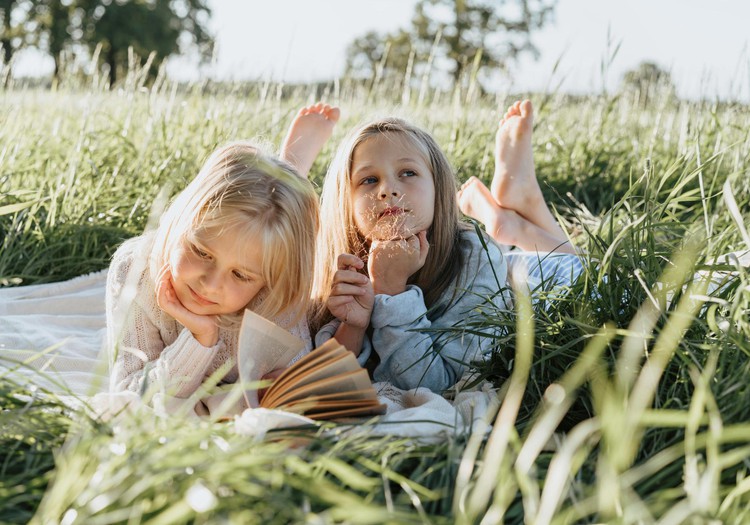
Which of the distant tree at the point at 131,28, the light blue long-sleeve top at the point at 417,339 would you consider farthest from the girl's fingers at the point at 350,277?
the distant tree at the point at 131,28

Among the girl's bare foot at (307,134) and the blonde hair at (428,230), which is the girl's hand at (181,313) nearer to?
the blonde hair at (428,230)

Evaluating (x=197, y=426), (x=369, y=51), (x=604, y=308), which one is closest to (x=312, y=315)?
(x=604, y=308)

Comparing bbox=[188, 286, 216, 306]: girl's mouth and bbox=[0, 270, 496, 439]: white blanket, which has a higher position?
bbox=[188, 286, 216, 306]: girl's mouth

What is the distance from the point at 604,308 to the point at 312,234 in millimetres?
783

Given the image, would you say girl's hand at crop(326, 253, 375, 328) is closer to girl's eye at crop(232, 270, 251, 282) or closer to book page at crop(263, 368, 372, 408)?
girl's eye at crop(232, 270, 251, 282)

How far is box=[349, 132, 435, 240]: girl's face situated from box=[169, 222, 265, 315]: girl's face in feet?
1.75

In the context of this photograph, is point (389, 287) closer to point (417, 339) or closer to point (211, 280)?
point (417, 339)

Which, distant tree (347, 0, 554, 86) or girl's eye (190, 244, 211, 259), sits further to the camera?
distant tree (347, 0, 554, 86)

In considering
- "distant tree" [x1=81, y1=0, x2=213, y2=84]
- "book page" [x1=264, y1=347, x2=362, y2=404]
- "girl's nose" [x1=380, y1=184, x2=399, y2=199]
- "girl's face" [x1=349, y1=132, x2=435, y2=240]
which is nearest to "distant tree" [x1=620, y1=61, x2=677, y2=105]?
"girl's face" [x1=349, y1=132, x2=435, y2=240]

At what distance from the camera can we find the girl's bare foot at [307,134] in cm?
335

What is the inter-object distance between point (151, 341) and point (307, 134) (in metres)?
1.48

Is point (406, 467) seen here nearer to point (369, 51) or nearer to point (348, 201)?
point (348, 201)

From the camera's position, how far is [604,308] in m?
1.92

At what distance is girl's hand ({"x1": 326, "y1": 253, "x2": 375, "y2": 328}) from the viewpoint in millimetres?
2266
